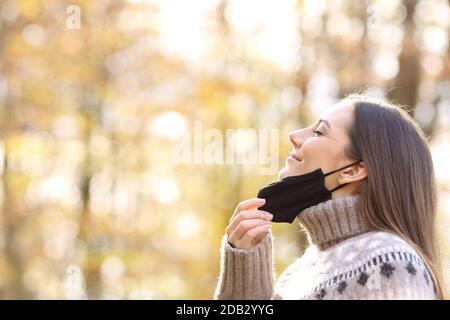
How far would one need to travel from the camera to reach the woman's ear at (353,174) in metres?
2.33

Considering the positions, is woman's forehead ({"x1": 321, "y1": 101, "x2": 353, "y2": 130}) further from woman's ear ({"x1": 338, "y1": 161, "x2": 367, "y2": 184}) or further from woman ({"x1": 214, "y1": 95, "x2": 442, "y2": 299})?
woman's ear ({"x1": 338, "y1": 161, "x2": 367, "y2": 184})

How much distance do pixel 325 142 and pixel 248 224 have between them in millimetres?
412

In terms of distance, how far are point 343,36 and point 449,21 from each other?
59.3 inches

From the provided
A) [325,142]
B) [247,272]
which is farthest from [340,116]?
[247,272]

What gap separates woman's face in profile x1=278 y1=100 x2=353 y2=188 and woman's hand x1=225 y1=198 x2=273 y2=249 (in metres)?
0.19

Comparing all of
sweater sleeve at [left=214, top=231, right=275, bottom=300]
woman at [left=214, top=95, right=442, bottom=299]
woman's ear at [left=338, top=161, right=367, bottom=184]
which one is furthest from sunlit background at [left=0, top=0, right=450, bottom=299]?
woman's ear at [left=338, top=161, right=367, bottom=184]

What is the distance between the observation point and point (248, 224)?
234 centimetres

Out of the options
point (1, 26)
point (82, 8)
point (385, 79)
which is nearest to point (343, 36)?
point (385, 79)

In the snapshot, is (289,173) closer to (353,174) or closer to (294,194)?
(294,194)

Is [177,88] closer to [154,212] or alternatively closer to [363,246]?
[154,212]

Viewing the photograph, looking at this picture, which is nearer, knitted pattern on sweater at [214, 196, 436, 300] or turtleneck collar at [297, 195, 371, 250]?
knitted pattern on sweater at [214, 196, 436, 300]

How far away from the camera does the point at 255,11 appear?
968 centimetres

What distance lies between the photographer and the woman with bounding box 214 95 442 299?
2088mm

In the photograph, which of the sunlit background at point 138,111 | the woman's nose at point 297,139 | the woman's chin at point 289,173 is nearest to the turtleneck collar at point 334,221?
the woman's chin at point 289,173
